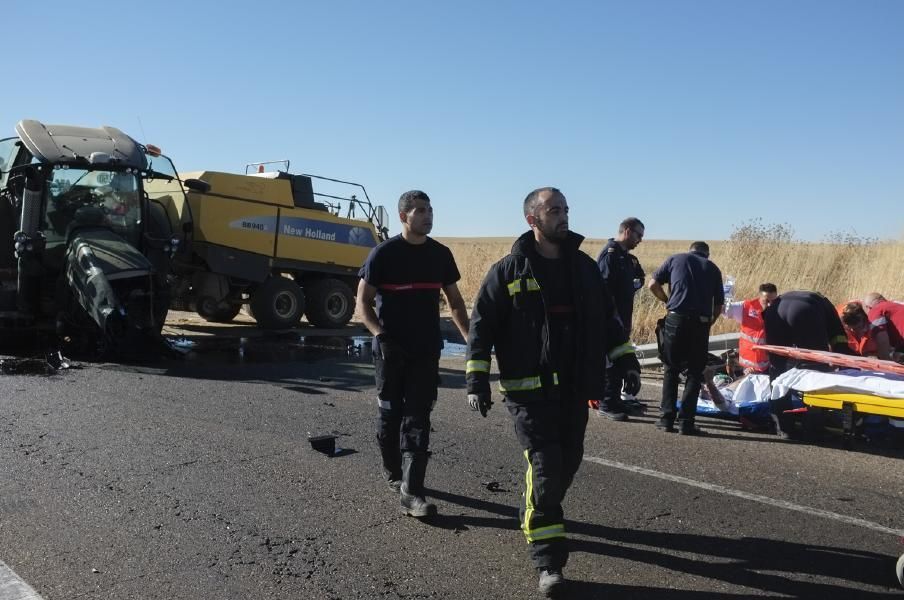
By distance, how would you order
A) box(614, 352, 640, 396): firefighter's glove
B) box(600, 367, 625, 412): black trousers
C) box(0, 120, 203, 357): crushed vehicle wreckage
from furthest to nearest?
box(0, 120, 203, 357): crushed vehicle wreckage, box(600, 367, 625, 412): black trousers, box(614, 352, 640, 396): firefighter's glove

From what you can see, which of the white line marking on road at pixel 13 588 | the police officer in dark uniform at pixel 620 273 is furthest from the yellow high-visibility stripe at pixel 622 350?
the police officer in dark uniform at pixel 620 273

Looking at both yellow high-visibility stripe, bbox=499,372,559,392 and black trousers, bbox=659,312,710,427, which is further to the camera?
black trousers, bbox=659,312,710,427

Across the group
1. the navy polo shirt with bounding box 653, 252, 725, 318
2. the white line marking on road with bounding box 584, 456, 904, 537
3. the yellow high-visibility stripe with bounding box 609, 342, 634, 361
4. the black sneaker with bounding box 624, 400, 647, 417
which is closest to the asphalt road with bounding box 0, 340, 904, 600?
the white line marking on road with bounding box 584, 456, 904, 537

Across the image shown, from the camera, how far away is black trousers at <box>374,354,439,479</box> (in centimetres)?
486

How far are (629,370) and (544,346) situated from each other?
1.98ft

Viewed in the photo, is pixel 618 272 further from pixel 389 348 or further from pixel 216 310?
pixel 216 310

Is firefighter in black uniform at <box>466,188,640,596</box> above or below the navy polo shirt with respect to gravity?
below

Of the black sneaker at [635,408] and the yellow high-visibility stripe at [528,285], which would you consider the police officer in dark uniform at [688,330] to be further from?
the yellow high-visibility stripe at [528,285]

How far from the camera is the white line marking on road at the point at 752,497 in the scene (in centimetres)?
489

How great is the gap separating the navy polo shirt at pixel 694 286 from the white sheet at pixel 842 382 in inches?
32.9

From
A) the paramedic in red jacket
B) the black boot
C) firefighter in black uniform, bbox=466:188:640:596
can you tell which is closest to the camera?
firefighter in black uniform, bbox=466:188:640:596

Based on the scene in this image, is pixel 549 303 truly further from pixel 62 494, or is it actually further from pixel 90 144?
pixel 90 144

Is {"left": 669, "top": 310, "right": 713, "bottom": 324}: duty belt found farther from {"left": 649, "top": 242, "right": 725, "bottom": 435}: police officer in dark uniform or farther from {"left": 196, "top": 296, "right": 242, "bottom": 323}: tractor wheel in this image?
{"left": 196, "top": 296, "right": 242, "bottom": 323}: tractor wheel

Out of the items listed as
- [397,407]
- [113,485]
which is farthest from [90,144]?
[397,407]
